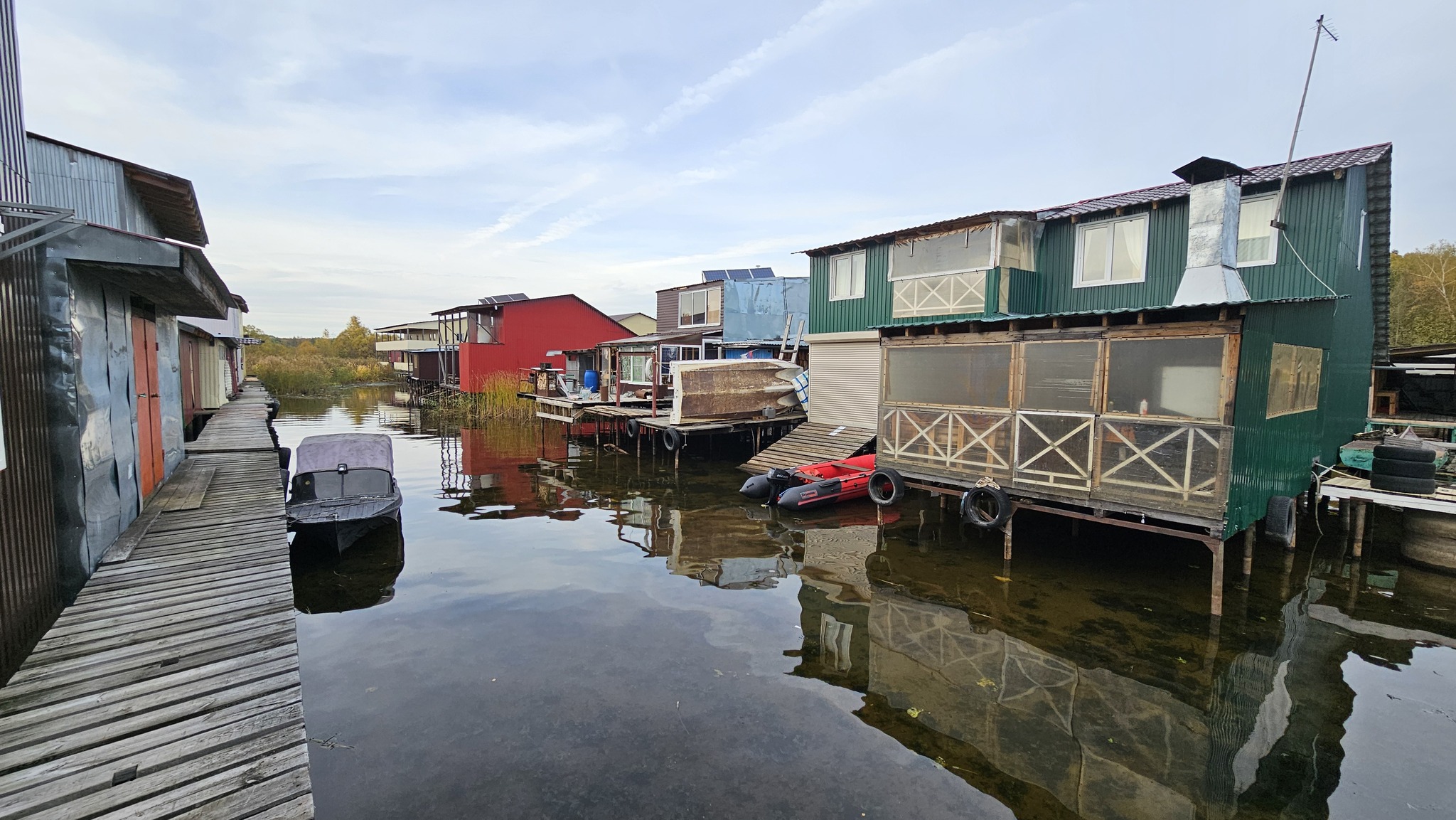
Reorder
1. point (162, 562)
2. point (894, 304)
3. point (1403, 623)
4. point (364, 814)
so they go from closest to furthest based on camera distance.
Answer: point (364, 814) → point (162, 562) → point (1403, 623) → point (894, 304)

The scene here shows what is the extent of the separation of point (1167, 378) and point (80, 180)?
55.6 ft

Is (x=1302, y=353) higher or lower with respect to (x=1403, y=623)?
higher

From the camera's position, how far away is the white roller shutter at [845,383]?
20016mm

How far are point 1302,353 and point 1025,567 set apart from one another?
20.4ft

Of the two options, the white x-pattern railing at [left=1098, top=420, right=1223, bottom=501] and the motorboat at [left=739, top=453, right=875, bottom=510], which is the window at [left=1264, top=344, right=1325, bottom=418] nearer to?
the white x-pattern railing at [left=1098, top=420, right=1223, bottom=501]

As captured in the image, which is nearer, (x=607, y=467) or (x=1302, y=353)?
(x=1302, y=353)

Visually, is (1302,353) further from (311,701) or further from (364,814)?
(311,701)

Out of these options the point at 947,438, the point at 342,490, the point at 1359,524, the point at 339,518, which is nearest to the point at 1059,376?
the point at 947,438

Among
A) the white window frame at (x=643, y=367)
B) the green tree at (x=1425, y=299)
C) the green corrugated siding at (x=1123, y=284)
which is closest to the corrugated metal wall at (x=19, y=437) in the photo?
the green corrugated siding at (x=1123, y=284)

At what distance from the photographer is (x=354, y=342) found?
8594cm

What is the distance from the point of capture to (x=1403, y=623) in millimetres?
9305

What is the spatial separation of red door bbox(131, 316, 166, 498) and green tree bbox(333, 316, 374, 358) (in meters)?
79.8

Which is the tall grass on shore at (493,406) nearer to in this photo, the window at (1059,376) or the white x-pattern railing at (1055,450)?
the white x-pattern railing at (1055,450)

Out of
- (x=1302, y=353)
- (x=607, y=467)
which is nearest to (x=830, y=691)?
(x=1302, y=353)
